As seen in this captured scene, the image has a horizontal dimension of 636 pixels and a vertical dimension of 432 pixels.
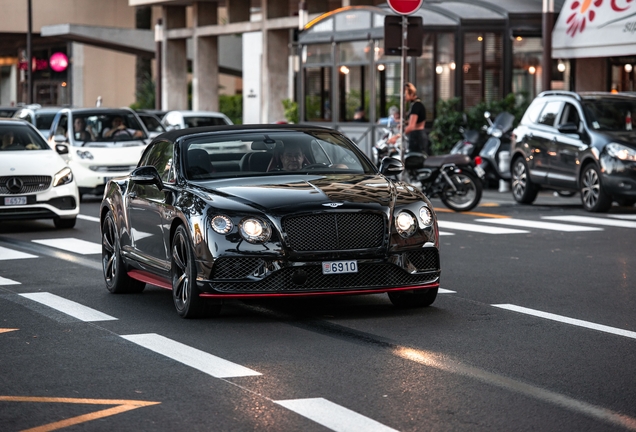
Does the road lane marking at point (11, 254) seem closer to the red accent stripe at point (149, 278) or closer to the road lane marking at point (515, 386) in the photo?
the red accent stripe at point (149, 278)

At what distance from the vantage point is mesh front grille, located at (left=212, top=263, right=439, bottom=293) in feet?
30.7

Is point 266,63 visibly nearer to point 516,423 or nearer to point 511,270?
point 511,270

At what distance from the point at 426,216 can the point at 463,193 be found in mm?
11247

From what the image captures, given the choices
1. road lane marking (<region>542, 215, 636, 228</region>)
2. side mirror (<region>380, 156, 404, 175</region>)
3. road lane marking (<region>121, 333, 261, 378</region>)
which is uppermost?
side mirror (<region>380, 156, 404, 175</region>)

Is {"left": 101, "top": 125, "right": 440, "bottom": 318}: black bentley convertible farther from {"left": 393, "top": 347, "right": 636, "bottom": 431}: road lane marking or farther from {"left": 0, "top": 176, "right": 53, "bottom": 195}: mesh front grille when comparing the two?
{"left": 0, "top": 176, "right": 53, "bottom": 195}: mesh front grille

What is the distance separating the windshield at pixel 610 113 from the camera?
67.8 feet

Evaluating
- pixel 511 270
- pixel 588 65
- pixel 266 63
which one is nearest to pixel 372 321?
pixel 511 270

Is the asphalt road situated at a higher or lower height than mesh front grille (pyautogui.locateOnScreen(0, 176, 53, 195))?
lower

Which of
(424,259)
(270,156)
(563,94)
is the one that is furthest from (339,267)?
(563,94)

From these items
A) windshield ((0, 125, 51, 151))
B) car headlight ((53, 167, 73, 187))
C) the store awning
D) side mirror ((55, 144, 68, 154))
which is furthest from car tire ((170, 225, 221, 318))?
the store awning

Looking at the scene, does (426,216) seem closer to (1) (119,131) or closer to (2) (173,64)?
(1) (119,131)

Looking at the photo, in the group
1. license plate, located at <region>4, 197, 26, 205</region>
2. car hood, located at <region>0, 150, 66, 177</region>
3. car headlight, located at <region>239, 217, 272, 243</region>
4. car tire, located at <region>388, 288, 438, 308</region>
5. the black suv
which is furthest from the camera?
the black suv

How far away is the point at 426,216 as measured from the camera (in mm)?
9828

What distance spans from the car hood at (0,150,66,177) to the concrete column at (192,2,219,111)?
33205 mm
